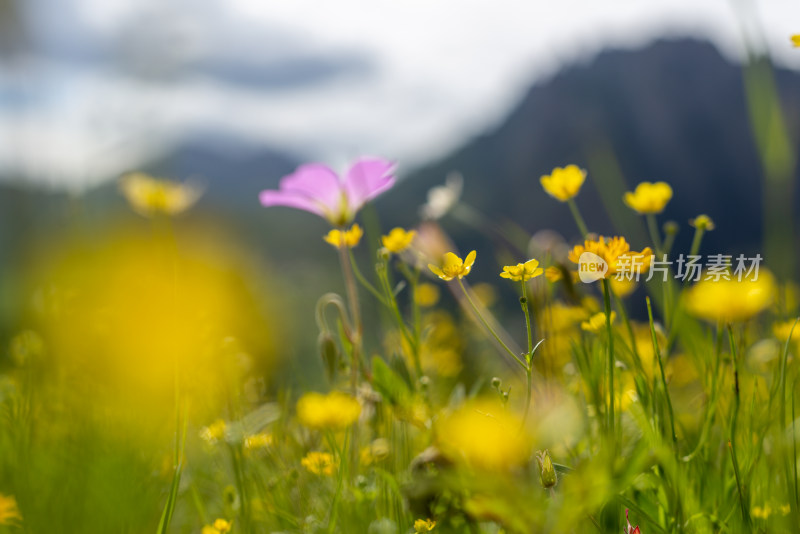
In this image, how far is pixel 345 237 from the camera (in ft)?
4.64

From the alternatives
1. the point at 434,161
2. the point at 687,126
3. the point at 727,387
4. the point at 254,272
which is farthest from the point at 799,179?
the point at 727,387

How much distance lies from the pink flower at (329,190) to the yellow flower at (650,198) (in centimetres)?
63

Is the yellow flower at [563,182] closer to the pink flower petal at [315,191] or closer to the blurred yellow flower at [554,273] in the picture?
the blurred yellow flower at [554,273]

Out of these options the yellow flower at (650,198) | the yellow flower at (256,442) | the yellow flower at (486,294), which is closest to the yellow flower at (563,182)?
the yellow flower at (650,198)

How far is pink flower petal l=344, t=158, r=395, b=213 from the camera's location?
4.52 feet

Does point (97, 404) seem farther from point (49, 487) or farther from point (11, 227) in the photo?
point (11, 227)

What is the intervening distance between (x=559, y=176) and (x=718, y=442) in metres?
0.69

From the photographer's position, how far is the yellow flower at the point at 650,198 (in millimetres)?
1495

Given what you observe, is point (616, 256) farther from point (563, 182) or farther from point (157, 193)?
point (157, 193)

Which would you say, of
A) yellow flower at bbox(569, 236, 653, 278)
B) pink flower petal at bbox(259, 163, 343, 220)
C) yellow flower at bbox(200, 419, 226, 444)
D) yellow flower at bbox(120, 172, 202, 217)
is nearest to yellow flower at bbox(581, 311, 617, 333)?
yellow flower at bbox(569, 236, 653, 278)

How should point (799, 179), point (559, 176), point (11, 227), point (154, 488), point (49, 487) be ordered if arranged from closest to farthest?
point (49, 487) → point (154, 488) → point (559, 176) → point (11, 227) → point (799, 179)

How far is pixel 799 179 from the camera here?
6812cm

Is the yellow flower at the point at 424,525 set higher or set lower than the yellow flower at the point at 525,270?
lower

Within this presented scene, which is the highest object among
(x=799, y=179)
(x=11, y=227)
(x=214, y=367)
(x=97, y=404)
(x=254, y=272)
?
(x=11, y=227)
